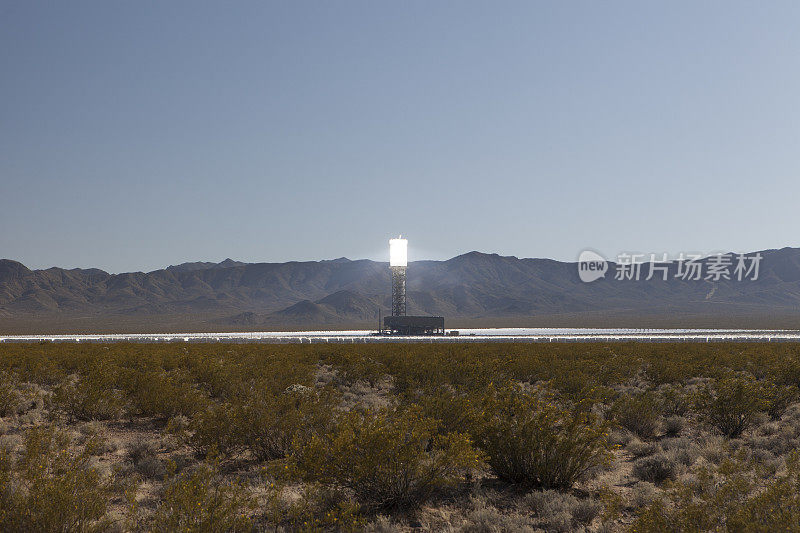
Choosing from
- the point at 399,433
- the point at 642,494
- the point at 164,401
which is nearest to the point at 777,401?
the point at 642,494

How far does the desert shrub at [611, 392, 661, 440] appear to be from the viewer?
14.0m

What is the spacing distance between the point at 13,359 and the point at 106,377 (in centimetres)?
1351

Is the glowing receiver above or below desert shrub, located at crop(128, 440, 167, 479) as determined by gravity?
above

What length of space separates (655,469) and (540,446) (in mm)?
2805

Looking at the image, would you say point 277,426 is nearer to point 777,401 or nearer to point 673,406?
point 673,406

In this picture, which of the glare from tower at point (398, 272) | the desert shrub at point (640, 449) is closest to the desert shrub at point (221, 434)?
the desert shrub at point (640, 449)

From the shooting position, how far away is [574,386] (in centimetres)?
1850

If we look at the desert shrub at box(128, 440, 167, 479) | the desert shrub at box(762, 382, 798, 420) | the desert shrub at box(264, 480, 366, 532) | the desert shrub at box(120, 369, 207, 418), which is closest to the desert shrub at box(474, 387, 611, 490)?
the desert shrub at box(264, 480, 366, 532)


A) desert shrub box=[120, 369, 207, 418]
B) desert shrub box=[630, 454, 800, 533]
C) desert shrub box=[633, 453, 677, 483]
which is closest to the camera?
desert shrub box=[630, 454, 800, 533]

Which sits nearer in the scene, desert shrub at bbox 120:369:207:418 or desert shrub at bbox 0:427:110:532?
desert shrub at bbox 0:427:110:532

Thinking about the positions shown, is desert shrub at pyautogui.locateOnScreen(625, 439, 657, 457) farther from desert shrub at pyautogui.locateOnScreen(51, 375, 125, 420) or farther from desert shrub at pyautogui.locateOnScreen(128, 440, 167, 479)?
desert shrub at pyautogui.locateOnScreen(51, 375, 125, 420)

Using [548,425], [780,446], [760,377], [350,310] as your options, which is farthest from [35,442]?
[350,310]

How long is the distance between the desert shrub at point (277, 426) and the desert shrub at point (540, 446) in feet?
11.6

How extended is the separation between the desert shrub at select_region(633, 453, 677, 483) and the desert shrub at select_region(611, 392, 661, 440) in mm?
3121
